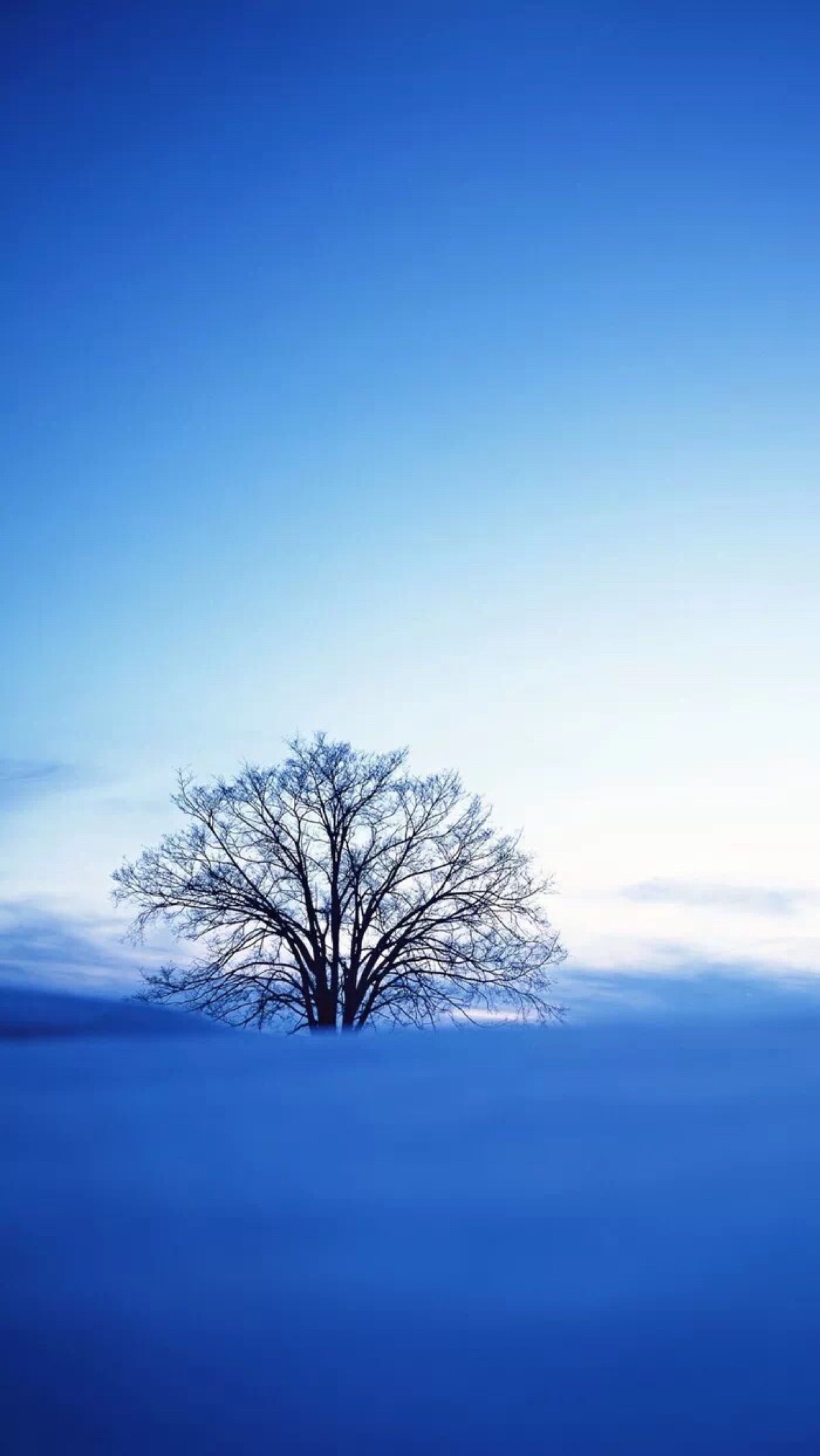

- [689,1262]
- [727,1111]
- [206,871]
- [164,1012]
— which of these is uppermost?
[206,871]

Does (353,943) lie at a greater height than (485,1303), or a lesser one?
greater

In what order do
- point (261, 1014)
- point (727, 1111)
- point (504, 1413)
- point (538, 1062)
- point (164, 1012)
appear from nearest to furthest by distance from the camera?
point (504, 1413), point (727, 1111), point (538, 1062), point (164, 1012), point (261, 1014)

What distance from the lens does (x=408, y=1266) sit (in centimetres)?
145

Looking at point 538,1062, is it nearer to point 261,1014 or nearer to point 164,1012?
point 164,1012

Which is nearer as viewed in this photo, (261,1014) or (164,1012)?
(164,1012)

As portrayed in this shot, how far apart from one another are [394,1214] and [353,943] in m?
16.1

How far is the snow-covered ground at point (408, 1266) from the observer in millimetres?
1206

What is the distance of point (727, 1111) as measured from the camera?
1.99 m

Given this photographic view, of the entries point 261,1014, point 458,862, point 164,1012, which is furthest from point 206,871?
point 164,1012

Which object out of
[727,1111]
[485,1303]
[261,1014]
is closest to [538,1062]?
[727,1111]

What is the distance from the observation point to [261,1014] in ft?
52.5

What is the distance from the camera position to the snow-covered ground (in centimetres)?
121

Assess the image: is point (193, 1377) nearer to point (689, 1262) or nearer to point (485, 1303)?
point (485, 1303)

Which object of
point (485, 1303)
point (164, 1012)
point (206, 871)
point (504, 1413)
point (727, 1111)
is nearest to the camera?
point (504, 1413)
